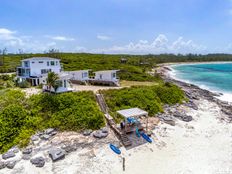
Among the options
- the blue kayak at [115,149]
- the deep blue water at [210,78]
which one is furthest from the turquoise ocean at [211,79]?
the blue kayak at [115,149]

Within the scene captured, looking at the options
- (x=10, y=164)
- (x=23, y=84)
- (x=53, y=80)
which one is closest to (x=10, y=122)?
(x=10, y=164)

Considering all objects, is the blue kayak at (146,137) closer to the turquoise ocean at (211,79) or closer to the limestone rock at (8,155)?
the limestone rock at (8,155)

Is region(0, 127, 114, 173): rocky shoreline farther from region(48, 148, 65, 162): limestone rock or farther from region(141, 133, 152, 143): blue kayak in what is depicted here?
region(141, 133, 152, 143): blue kayak

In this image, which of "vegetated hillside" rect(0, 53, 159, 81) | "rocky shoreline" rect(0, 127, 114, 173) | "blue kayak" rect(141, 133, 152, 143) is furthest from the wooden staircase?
"vegetated hillside" rect(0, 53, 159, 81)

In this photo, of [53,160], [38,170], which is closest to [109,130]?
[53,160]

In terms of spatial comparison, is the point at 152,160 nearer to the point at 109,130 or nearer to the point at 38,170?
the point at 109,130

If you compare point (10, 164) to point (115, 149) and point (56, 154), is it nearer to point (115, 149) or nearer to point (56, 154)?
point (56, 154)
